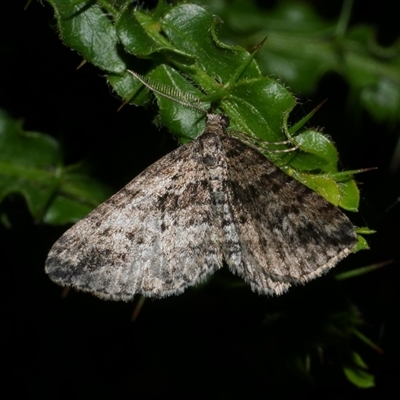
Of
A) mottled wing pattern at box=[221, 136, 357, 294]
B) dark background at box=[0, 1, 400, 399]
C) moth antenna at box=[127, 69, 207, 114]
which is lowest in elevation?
dark background at box=[0, 1, 400, 399]

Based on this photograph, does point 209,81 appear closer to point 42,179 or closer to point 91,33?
point 91,33

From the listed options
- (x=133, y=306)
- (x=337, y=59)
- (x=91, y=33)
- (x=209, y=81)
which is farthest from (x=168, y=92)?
(x=337, y=59)

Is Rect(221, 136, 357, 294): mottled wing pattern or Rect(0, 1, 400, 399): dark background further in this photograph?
Rect(0, 1, 400, 399): dark background

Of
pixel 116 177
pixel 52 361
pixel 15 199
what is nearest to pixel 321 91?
pixel 116 177

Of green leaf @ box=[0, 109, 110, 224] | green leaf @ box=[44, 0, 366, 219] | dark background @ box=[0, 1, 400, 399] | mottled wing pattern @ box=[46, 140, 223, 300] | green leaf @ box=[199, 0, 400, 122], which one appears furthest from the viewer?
green leaf @ box=[199, 0, 400, 122]

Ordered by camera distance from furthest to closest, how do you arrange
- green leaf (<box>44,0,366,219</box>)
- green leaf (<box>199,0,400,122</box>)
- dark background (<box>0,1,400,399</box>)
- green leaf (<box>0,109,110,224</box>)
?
1. green leaf (<box>199,0,400,122</box>)
2. green leaf (<box>0,109,110,224</box>)
3. dark background (<box>0,1,400,399</box>)
4. green leaf (<box>44,0,366,219</box>)

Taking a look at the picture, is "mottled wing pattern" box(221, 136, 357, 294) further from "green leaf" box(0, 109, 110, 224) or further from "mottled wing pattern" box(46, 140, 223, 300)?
"green leaf" box(0, 109, 110, 224)

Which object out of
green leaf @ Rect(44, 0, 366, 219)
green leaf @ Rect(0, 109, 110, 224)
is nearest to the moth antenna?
green leaf @ Rect(44, 0, 366, 219)
